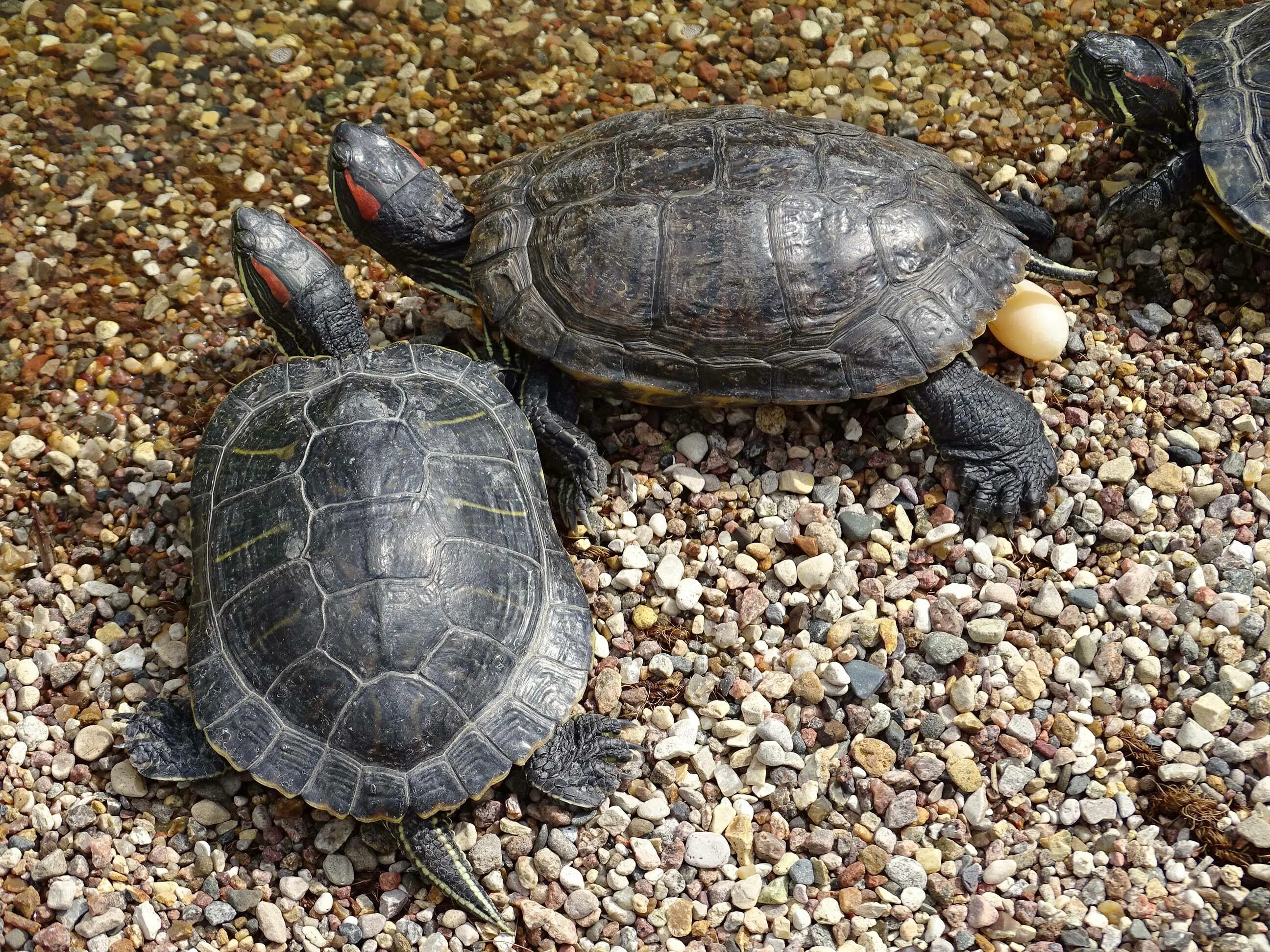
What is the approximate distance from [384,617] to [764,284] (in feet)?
5.63

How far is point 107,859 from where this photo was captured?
3.24m

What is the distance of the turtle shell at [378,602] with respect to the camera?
305 centimetres

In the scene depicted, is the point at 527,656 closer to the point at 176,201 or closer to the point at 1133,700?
the point at 1133,700

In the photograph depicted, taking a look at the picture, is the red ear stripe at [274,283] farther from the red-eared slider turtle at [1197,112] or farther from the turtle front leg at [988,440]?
the red-eared slider turtle at [1197,112]

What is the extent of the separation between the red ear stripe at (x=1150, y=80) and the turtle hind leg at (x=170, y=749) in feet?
13.7

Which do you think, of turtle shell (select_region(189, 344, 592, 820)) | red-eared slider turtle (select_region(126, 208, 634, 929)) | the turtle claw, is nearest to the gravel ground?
the turtle claw

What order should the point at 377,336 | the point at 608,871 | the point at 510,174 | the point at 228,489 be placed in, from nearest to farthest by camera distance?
the point at 608,871 < the point at 228,489 < the point at 510,174 < the point at 377,336

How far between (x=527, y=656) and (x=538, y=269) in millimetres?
1438

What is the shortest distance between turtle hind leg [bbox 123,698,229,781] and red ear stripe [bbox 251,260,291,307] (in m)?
1.54

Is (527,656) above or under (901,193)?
under

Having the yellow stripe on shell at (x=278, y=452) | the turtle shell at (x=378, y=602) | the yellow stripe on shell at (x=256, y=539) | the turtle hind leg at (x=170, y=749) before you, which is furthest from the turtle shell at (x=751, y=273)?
the turtle hind leg at (x=170, y=749)

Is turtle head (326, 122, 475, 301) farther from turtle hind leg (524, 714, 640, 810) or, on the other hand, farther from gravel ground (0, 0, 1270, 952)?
turtle hind leg (524, 714, 640, 810)

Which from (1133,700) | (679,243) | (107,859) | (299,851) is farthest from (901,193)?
(107,859)

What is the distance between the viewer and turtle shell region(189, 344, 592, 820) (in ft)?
10.00
